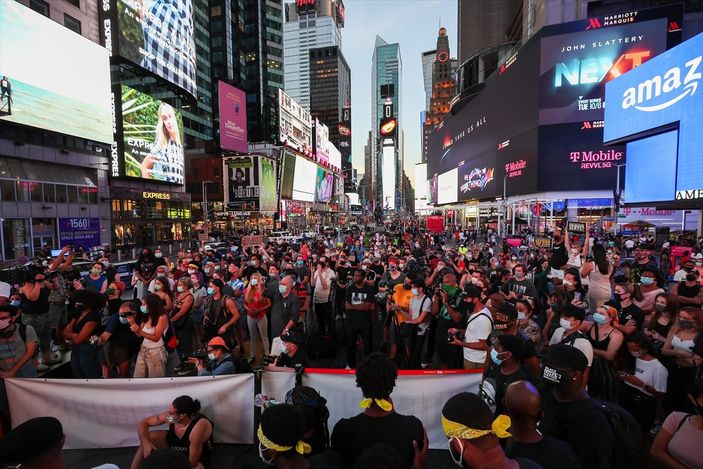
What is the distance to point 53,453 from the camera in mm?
2135

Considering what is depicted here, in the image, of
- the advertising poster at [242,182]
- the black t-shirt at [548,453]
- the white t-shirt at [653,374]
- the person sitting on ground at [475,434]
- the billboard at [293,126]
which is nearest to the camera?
the person sitting on ground at [475,434]

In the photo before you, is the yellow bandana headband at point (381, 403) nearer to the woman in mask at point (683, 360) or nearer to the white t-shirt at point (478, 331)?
the white t-shirt at point (478, 331)

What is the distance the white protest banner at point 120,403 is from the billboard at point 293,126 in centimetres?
6759

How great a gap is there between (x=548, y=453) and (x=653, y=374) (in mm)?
2706

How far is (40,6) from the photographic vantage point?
24625mm

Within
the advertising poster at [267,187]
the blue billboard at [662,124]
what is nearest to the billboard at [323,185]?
the advertising poster at [267,187]

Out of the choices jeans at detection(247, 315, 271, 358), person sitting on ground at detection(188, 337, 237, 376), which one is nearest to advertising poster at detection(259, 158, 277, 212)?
jeans at detection(247, 315, 271, 358)

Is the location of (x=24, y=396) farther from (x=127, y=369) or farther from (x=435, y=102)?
(x=435, y=102)

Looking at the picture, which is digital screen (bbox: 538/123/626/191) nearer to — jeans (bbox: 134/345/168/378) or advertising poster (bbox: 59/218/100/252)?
jeans (bbox: 134/345/168/378)

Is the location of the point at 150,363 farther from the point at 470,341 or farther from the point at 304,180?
the point at 304,180

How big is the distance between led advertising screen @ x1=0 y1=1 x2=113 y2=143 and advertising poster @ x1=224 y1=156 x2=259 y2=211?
1044 inches

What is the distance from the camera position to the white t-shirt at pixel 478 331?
481 cm

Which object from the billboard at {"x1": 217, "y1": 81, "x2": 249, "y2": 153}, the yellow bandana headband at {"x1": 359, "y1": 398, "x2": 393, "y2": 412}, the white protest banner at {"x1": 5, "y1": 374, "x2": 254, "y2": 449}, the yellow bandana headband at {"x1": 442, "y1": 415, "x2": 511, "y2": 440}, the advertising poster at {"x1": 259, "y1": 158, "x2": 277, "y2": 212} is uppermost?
the billboard at {"x1": 217, "y1": 81, "x2": 249, "y2": 153}

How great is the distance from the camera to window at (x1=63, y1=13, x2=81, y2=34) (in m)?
26.6
